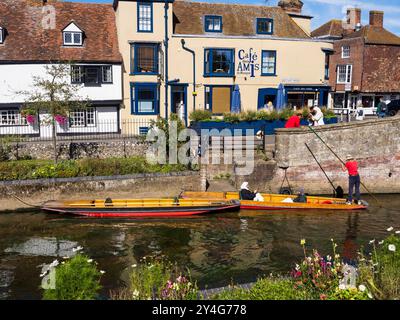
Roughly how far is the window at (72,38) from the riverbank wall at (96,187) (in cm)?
1222

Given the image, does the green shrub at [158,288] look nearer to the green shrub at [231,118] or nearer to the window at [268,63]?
the green shrub at [231,118]

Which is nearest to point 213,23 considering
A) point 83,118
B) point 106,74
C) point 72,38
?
point 106,74

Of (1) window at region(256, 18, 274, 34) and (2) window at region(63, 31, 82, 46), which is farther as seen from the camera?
(1) window at region(256, 18, 274, 34)

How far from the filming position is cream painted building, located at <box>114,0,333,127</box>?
30000 millimetres

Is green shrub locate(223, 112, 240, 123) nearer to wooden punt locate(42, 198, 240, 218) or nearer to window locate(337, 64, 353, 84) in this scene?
wooden punt locate(42, 198, 240, 218)

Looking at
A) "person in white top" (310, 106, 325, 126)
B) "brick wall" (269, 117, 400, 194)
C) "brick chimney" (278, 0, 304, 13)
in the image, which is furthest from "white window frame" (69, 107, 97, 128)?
"brick chimney" (278, 0, 304, 13)

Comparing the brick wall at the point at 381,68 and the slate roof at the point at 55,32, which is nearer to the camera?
the slate roof at the point at 55,32

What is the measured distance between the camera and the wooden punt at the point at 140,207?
19.4 m

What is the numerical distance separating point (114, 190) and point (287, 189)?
29.3ft

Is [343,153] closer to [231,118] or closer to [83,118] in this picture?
[231,118]

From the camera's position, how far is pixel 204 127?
1003 inches

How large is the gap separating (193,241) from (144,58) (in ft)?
56.2

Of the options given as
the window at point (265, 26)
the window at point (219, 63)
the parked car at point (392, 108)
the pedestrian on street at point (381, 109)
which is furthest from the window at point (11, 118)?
the pedestrian on street at point (381, 109)
